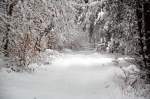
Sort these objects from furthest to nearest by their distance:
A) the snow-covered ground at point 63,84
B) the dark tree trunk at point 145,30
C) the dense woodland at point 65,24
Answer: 1. the dense woodland at point 65,24
2. the dark tree trunk at point 145,30
3. the snow-covered ground at point 63,84

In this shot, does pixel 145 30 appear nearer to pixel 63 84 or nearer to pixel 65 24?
pixel 63 84

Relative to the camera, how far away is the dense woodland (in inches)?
373

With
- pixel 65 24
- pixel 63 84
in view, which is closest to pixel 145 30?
pixel 63 84

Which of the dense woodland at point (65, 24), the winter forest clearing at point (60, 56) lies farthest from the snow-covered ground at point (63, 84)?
the dense woodland at point (65, 24)

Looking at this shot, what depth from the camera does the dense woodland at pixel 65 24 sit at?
947 centimetres

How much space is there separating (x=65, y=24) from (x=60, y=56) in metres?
3.18

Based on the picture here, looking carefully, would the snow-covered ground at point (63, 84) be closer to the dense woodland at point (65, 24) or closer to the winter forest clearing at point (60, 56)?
the winter forest clearing at point (60, 56)

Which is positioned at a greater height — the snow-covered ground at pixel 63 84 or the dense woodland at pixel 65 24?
the dense woodland at pixel 65 24

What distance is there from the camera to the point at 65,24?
1478 centimetres

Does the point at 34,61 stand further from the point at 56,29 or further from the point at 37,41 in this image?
the point at 56,29

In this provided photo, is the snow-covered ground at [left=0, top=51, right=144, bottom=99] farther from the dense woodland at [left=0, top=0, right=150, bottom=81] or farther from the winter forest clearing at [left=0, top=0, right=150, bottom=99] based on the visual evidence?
the dense woodland at [left=0, top=0, right=150, bottom=81]

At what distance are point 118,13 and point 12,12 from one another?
4931mm

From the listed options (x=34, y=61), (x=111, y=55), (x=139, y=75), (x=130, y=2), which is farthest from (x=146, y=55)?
(x=111, y=55)

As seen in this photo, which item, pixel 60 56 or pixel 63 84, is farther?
pixel 60 56
